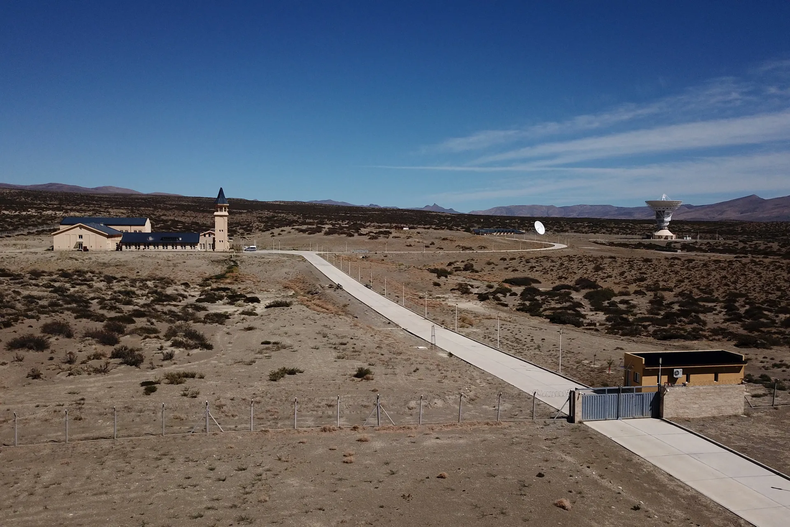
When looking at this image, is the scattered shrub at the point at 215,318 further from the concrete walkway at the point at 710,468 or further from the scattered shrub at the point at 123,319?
the concrete walkway at the point at 710,468

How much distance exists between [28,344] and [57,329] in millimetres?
2645

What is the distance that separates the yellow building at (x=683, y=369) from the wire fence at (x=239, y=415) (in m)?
3.74

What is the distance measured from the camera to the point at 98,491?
13758 mm

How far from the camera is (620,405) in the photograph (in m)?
20.0

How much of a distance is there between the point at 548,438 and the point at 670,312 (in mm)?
30320

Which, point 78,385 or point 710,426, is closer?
point 710,426

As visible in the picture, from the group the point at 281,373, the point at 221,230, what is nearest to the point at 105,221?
the point at 221,230

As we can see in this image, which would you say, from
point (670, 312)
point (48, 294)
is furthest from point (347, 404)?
point (670, 312)

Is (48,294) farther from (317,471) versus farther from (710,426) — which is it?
(710,426)

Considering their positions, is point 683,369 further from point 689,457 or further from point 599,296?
point 599,296

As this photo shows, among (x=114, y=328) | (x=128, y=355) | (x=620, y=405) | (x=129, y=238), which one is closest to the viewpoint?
(x=620, y=405)

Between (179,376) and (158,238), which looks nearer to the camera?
(179,376)

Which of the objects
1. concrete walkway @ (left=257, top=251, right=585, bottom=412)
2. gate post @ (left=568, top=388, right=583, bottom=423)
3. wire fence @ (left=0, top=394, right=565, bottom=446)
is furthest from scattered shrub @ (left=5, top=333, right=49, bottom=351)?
gate post @ (left=568, top=388, right=583, bottom=423)

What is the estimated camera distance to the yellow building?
21.4 metres
